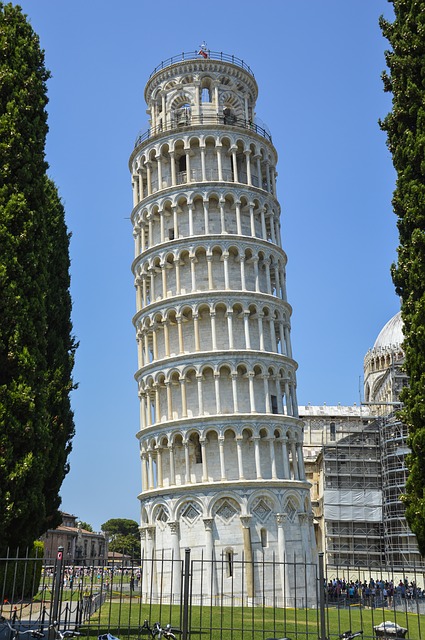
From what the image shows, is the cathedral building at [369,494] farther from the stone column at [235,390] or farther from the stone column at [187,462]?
the stone column at [187,462]

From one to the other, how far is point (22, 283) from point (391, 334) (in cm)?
6256

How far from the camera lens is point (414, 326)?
1576 cm

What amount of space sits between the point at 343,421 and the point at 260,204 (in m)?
34.6

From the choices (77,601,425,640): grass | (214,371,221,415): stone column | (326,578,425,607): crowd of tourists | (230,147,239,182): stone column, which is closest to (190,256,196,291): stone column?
(214,371,221,415): stone column

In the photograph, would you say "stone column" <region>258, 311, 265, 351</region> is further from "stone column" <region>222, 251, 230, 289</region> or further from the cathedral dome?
the cathedral dome

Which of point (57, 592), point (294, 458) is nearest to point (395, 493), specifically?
point (294, 458)

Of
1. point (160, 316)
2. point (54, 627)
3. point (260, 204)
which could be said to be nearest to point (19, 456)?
point (54, 627)

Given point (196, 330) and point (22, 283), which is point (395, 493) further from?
point (22, 283)

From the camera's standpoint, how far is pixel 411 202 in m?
16.4

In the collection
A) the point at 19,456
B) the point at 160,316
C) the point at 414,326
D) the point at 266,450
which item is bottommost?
the point at 19,456

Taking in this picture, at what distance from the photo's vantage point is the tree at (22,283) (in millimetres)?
16984

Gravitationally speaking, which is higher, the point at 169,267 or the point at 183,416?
the point at 169,267

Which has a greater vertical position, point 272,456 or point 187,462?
point 272,456

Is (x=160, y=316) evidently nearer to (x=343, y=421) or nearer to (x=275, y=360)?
(x=275, y=360)
